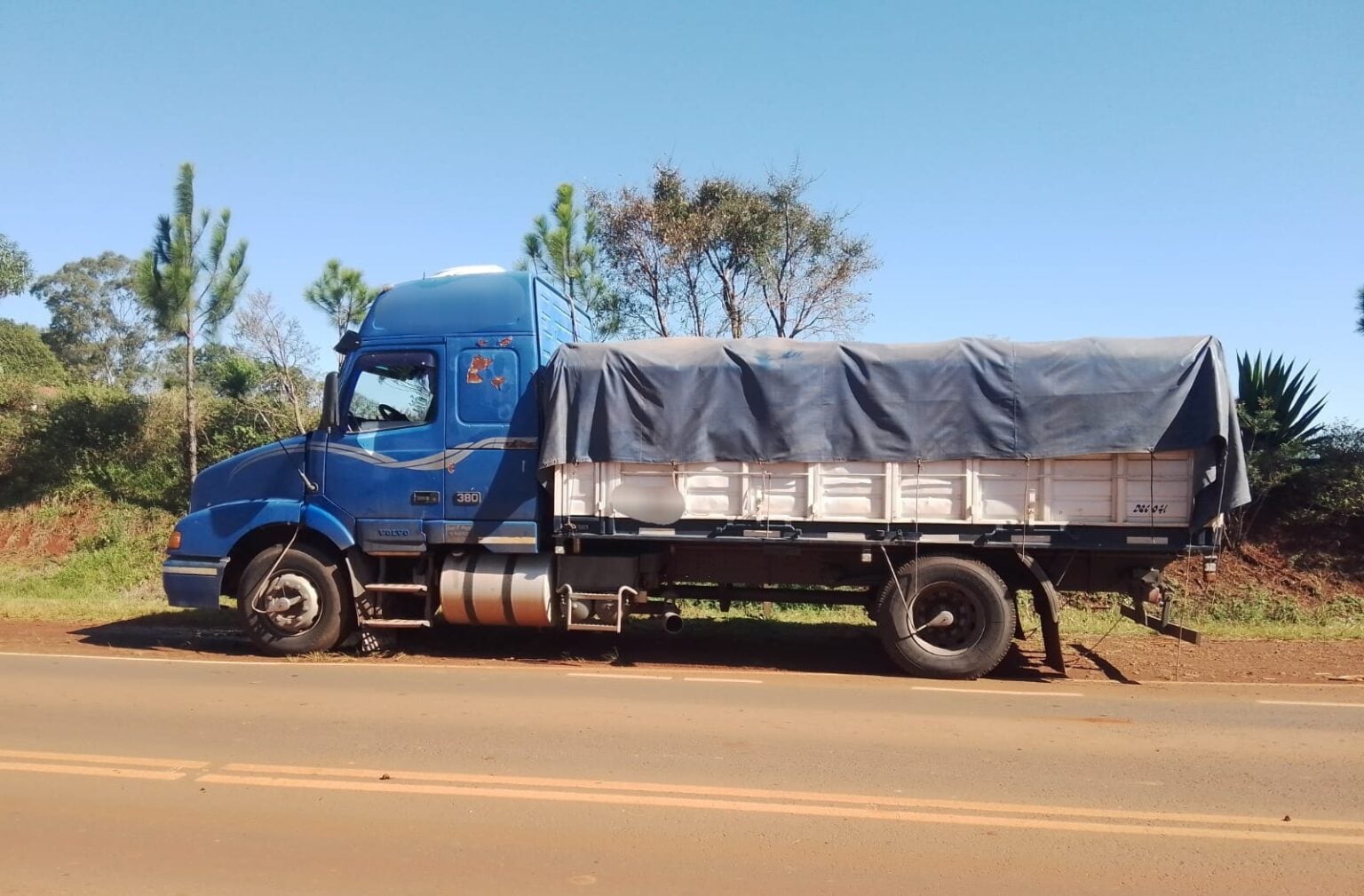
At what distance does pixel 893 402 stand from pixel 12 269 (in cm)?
3861

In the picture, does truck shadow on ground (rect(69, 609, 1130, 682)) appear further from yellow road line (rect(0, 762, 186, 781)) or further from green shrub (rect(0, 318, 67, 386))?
green shrub (rect(0, 318, 67, 386))

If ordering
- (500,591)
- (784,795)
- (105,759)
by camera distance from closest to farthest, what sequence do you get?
(784,795) → (105,759) → (500,591)

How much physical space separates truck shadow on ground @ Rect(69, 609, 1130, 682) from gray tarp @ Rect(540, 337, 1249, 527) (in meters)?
2.02

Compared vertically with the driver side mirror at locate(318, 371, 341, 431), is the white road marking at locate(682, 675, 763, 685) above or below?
below

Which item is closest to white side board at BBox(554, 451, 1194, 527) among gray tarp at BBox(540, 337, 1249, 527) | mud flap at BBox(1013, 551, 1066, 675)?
gray tarp at BBox(540, 337, 1249, 527)

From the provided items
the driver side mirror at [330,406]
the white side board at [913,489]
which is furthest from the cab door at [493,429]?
the driver side mirror at [330,406]

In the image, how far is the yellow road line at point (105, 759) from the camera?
5488mm

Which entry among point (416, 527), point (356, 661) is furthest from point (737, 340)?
point (356, 661)

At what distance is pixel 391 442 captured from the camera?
9.24 m

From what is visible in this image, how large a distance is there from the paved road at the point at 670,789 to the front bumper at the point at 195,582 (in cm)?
155

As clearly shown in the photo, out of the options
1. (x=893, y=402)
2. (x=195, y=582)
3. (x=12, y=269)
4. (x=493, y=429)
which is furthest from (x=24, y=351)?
(x=893, y=402)

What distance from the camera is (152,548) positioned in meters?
18.0

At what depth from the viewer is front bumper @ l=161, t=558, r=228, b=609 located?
367 inches

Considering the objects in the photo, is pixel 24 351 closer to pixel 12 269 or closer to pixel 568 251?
pixel 12 269
